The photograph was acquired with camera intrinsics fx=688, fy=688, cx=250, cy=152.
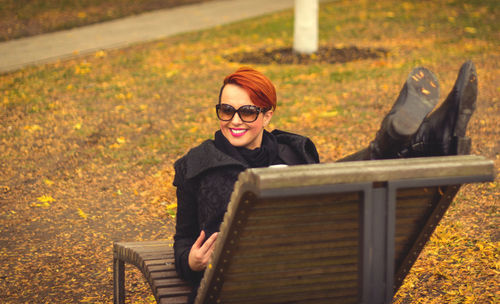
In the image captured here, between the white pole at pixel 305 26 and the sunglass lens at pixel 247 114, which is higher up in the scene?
the white pole at pixel 305 26

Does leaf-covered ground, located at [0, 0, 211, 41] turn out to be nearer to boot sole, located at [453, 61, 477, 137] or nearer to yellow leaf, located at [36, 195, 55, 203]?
yellow leaf, located at [36, 195, 55, 203]

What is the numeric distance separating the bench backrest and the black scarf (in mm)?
601

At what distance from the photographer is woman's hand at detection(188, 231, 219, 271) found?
2.54 meters

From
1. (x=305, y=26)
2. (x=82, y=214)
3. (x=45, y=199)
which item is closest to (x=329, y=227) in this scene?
(x=82, y=214)

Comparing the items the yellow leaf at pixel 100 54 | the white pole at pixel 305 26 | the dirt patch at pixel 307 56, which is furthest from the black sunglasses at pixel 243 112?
the yellow leaf at pixel 100 54

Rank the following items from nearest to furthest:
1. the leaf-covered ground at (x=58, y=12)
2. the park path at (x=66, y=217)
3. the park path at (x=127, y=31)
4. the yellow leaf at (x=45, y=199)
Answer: the park path at (x=66, y=217), the yellow leaf at (x=45, y=199), the park path at (x=127, y=31), the leaf-covered ground at (x=58, y=12)

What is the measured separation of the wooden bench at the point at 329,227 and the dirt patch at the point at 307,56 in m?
8.35

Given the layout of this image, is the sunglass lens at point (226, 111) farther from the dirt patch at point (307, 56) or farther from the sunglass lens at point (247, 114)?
the dirt patch at point (307, 56)

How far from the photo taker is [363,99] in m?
8.31

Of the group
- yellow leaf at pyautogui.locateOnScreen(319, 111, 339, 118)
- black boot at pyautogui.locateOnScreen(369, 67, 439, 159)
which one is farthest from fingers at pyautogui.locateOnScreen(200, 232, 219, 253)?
yellow leaf at pyautogui.locateOnScreen(319, 111, 339, 118)

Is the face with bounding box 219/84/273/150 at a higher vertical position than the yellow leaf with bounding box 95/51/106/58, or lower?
lower

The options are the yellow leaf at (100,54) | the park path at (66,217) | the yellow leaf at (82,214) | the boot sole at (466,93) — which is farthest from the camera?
the yellow leaf at (100,54)

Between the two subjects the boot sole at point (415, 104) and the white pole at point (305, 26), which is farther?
the white pole at point (305, 26)

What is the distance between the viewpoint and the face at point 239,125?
2.63 metres
